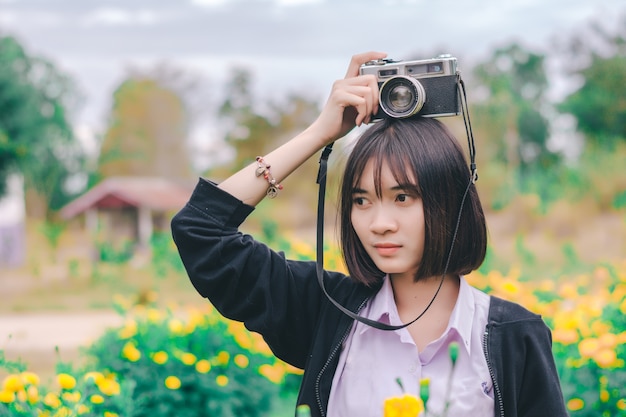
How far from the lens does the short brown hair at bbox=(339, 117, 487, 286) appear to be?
4.62ft

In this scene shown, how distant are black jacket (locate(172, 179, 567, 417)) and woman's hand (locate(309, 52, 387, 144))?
0.77ft

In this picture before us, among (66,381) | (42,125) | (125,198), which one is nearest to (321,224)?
(66,381)

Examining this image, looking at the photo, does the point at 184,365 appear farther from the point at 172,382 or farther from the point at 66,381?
the point at 66,381

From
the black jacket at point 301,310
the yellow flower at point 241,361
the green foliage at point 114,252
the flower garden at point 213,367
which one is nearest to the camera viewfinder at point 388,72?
the black jacket at point 301,310

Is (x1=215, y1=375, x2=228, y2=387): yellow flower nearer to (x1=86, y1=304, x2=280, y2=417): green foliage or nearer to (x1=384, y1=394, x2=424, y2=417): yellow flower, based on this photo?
(x1=86, y1=304, x2=280, y2=417): green foliage

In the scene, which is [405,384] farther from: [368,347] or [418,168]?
[418,168]

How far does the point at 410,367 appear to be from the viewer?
139 centimetres

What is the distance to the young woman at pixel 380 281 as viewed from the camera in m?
1.38

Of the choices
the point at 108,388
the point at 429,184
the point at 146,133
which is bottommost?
the point at 146,133

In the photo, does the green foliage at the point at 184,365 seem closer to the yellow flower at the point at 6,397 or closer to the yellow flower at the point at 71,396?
the yellow flower at the point at 71,396

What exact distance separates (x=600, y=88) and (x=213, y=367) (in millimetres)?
21143

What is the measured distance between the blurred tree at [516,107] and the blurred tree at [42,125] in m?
12.6

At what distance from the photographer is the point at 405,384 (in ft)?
4.45

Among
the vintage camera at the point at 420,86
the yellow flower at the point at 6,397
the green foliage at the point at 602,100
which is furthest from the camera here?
the green foliage at the point at 602,100
